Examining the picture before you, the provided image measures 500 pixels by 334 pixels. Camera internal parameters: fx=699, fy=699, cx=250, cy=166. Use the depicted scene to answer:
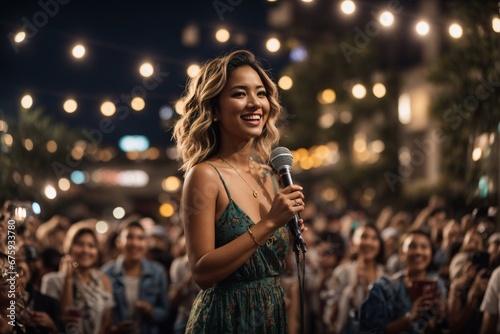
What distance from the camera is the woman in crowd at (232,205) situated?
3105 mm

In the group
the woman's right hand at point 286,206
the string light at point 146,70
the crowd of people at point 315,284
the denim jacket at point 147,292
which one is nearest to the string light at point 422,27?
the crowd of people at point 315,284

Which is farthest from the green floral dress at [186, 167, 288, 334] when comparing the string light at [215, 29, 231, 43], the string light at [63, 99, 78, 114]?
the string light at [63, 99, 78, 114]

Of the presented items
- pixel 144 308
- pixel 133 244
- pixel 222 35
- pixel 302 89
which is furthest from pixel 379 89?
pixel 144 308

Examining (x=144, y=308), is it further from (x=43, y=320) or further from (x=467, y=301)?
(x=467, y=301)

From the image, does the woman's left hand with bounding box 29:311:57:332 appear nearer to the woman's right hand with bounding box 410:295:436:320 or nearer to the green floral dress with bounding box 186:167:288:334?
the green floral dress with bounding box 186:167:288:334

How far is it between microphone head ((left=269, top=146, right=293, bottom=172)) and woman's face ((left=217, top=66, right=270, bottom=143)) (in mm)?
157

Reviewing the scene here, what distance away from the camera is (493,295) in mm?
4887

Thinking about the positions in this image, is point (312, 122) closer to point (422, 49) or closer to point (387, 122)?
point (387, 122)

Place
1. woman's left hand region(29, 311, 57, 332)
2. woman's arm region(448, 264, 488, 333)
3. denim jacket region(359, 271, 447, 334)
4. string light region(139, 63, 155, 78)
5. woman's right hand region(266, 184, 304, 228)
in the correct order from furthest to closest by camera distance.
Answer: string light region(139, 63, 155, 78), woman's arm region(448, 264, 488, 333), denim jacket region(359, 271, 447, 334), woman's left hand region(29, 311, 57, 332), woman's right hand region(266, 184, 304, 228)

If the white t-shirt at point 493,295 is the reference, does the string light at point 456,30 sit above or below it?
above

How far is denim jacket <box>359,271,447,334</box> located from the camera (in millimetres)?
5172

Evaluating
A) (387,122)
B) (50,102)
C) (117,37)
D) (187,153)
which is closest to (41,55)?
(117,37)

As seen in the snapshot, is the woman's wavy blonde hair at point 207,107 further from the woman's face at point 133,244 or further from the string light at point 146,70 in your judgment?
the string light at point 146,70

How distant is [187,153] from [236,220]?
517 mm
